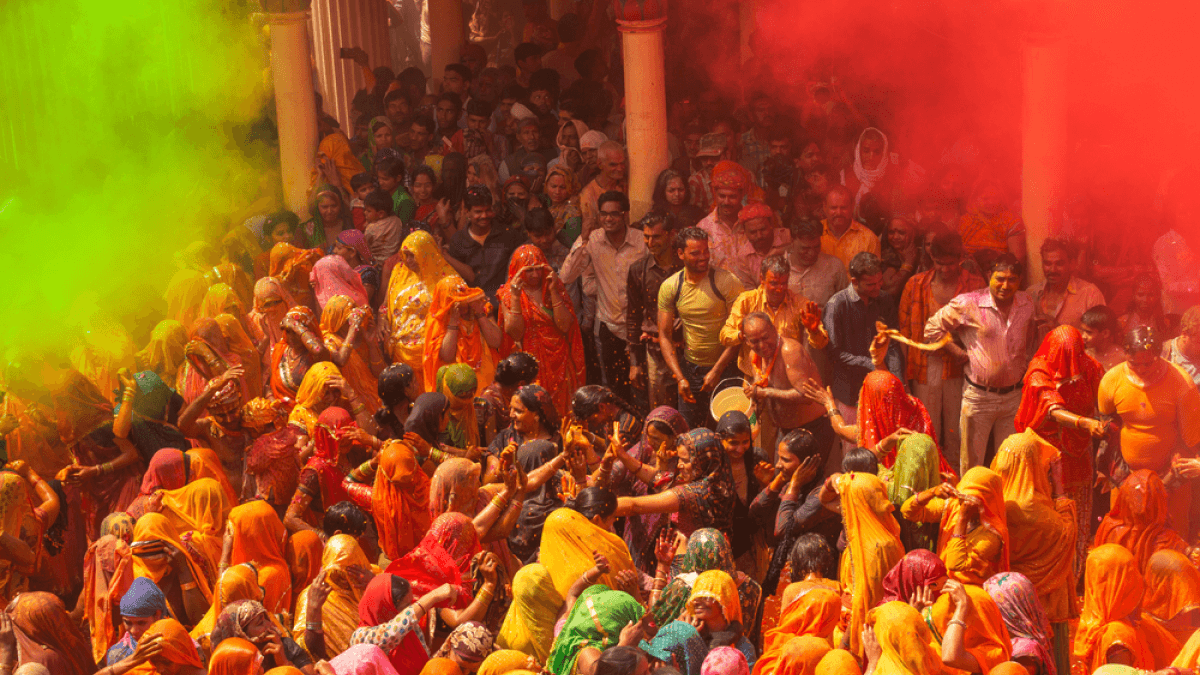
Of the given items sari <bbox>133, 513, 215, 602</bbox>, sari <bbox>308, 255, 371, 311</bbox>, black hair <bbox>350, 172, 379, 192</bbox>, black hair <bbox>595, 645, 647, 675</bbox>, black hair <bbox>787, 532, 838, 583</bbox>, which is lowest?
sari <bbox>133, 513, 215, 602</bbox>

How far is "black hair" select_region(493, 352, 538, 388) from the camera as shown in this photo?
8070 millimetres

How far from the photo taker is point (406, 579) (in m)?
6.27

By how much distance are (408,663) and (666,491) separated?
146 centimetres

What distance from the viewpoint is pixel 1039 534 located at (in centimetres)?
629

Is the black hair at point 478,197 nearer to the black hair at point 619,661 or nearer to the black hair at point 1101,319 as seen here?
the black hair at point 1101,319

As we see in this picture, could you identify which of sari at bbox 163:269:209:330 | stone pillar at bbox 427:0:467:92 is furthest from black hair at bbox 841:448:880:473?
stone pillar at bbox 427:0:467:92

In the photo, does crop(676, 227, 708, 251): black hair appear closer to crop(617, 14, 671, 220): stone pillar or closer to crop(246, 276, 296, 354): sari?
crop(617, 14, 671, 220): stone pillar

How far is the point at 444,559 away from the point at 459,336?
2.54 meters

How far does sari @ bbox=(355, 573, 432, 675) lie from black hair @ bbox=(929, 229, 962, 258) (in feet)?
12.4

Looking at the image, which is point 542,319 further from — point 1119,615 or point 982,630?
point 982,630

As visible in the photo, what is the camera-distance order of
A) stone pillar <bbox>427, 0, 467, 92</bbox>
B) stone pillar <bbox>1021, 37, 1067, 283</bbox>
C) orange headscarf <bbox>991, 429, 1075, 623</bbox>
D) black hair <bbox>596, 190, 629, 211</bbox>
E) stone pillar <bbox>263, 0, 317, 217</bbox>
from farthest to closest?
1. stone pillar <bbox>427, 0, 467, 92</bbox>
2. stone pillar <bbox>263, 0, 317, 217</bbox>
3. black hair <bbox>596, 190, 629, 211</bbox>
4. stone pillar <bbox>1021, 37, 1067, 283</bbox>
5. orange headscarf <bbox>991, 429, 1075, 623</bbox>

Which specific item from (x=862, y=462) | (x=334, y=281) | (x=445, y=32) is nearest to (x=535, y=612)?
(x=862, y=462)

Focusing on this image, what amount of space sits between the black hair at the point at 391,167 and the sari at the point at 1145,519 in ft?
18.7

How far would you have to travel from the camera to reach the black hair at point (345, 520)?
6.80m
